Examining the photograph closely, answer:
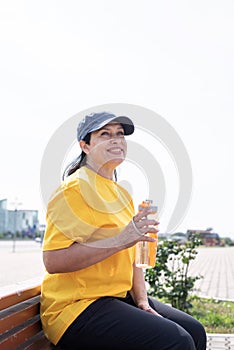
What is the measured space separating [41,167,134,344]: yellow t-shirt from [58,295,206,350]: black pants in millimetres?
45

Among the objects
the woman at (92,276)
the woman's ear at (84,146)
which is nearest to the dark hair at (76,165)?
the woman's ear at (84,146)

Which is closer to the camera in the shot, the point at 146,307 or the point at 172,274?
the point at 146,307

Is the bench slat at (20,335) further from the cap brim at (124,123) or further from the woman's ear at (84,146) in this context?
the cap brim at (124,123)

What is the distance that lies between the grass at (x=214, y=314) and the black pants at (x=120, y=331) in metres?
3.54

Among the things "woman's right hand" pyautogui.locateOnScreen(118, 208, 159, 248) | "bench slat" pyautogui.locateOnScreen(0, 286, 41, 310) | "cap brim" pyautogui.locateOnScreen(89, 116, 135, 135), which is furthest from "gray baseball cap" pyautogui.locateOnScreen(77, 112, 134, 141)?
"bench slat" pyautogui.locateOnScreen(0, 286, 41, 310)

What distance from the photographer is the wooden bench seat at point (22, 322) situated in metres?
2.29

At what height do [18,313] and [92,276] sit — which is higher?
[92,276]

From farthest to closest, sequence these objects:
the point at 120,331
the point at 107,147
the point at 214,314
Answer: the point at 214,314 < the point at 107,147 < the point at 120,331

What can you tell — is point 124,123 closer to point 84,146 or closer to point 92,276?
point 84,146

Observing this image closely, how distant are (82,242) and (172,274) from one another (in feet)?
15.1

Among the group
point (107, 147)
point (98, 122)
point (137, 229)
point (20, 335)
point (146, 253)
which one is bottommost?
point (20, 335)

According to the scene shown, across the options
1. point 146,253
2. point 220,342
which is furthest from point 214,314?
point 146,253

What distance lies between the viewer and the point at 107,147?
2.71m

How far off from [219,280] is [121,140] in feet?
31.8
